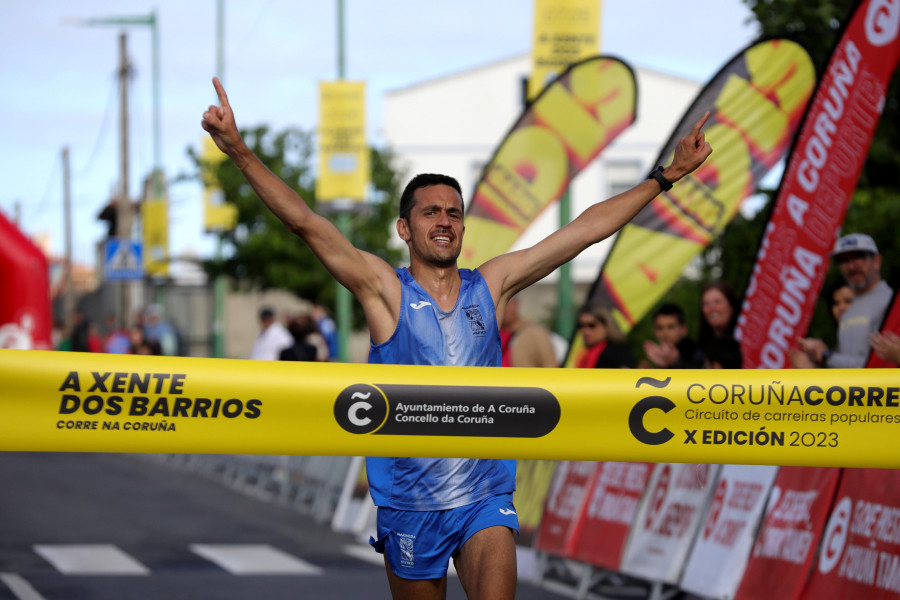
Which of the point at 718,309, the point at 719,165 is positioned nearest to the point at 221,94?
the point at 718,309

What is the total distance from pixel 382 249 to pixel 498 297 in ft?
89.5

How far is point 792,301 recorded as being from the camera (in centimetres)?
859

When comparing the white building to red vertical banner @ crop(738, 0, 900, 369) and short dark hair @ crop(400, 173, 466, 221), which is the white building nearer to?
red vertical banner @ crop(738, 0, 900, 369)

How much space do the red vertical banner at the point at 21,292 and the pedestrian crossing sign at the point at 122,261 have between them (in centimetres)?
1404

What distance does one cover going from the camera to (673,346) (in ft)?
28.9

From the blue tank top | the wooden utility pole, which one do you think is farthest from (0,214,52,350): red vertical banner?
the wooden utility pole

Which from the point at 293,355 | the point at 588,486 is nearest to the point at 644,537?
the point at 588,486

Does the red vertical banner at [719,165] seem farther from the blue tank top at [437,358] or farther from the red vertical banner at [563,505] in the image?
the blue tank top at [437,358]

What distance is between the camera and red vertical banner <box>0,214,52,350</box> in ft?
41.7

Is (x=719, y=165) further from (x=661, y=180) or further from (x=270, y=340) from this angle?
(x=270, y=340)

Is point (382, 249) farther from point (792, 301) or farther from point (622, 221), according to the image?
point (622, 221)

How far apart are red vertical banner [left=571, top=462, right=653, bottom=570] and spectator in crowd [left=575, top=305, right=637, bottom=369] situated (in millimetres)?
712

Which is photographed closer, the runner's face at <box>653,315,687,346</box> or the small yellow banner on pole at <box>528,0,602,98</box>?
the runner's face at <box>653,315,687,346</box>

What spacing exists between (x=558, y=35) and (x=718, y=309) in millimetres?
3717
